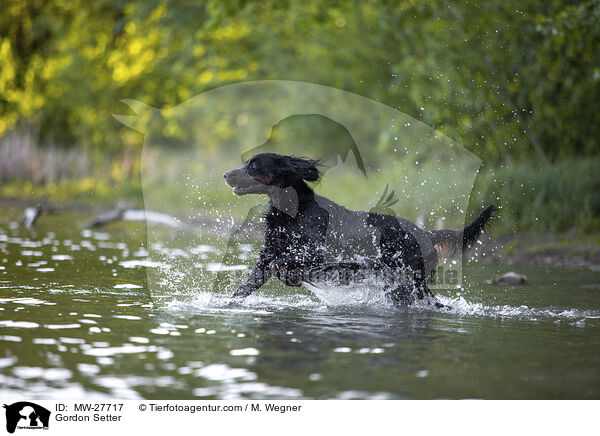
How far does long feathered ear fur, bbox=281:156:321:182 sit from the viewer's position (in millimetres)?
7484

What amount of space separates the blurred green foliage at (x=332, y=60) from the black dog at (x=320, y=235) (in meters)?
4.68

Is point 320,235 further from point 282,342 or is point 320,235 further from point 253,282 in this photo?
point 282,342

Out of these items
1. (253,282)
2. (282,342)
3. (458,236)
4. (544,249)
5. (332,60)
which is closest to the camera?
(282,342)

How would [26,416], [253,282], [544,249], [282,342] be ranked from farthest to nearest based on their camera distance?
[544,249] → [253,282] → [282,342] → [26,416]

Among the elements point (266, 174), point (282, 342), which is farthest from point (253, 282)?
point (282, 342)

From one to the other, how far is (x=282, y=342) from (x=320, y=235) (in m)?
2.00

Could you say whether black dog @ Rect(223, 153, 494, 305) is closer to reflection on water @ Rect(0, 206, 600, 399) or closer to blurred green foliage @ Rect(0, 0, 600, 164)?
reflection on water @ Rect(0, 206, 600, 399)

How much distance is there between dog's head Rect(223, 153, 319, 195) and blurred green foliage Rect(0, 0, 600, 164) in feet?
16.9

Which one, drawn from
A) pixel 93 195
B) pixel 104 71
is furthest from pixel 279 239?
pixel 104 71

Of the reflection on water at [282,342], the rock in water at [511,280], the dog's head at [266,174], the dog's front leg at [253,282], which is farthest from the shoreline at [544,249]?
the dog's front leg at [253,282]

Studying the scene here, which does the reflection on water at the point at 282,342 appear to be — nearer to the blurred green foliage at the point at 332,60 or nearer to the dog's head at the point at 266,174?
the dog's head at the point at 266,174

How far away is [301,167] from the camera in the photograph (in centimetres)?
752

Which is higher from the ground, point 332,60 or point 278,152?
point 332,60

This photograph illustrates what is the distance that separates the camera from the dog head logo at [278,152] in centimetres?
1176
